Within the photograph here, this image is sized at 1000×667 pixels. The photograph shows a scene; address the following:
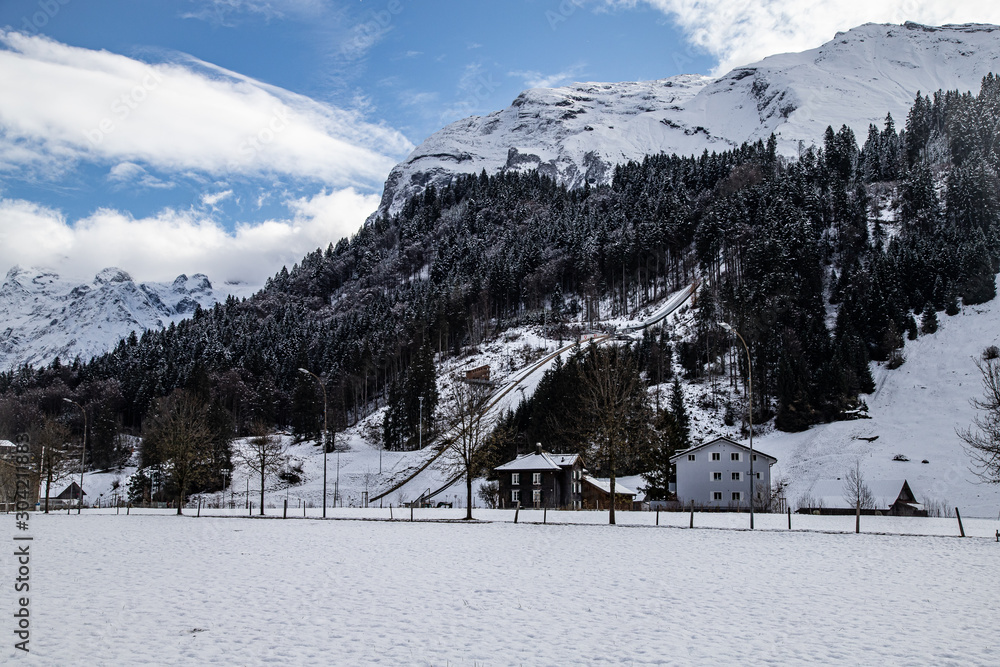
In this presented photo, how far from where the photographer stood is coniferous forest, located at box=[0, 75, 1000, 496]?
293 feet

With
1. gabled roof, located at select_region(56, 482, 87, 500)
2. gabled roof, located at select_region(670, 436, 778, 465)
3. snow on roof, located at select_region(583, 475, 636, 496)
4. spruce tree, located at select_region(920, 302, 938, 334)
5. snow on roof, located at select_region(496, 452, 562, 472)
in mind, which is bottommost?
gabled roof, located at select_region(56, 482, 87, 500)

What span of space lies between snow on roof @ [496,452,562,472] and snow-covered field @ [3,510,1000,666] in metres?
42.2

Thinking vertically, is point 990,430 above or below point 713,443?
above

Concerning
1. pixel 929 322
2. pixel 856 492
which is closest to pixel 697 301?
pixel 929 322

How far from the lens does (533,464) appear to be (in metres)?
67.0

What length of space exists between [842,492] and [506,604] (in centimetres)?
5800

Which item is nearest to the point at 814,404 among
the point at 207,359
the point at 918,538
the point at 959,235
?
the point at 959,235

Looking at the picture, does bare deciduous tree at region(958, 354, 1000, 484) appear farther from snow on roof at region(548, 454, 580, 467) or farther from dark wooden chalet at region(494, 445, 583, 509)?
dark wooden chalet at region(494, 445, 583, 509)

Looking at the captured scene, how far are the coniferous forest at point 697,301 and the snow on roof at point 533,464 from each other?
625 centimetres

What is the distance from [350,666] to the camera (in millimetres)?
8773

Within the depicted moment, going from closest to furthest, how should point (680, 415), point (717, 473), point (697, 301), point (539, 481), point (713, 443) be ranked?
point (539, 481), point (717, 473), point (713, 443), point (680, 415), point (697, 301)

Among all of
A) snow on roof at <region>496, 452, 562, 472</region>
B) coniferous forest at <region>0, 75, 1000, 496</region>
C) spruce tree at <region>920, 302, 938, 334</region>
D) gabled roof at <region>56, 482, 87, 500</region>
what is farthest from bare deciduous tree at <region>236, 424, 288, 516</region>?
spruce tree at <region>920, 302, 938, 334</region>

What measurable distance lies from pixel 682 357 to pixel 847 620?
289ft

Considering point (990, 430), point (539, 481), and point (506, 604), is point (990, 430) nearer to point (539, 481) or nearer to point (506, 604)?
point (506, 604)
